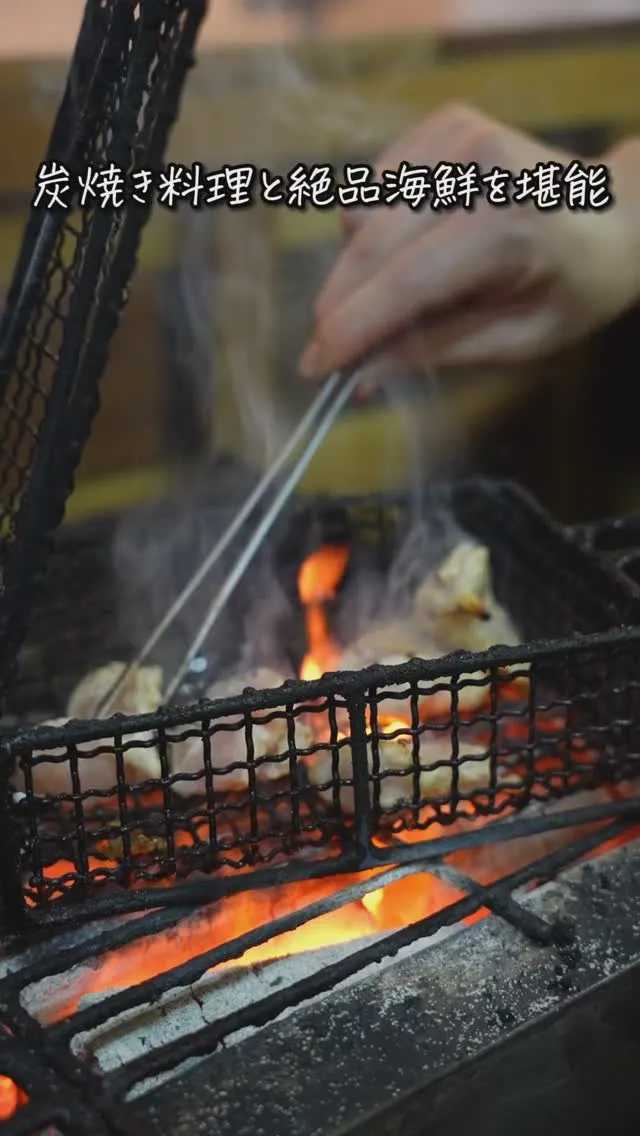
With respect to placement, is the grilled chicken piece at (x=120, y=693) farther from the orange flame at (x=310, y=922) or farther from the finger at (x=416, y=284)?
the finger at (x=416, y=284)

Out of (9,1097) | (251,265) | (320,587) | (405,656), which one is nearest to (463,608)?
(405,656)

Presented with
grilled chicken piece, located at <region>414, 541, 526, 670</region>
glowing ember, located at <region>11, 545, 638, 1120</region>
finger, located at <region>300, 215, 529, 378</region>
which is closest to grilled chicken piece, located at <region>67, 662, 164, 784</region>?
glowing ember, located at <region>11, 545, 638, 1120</region>

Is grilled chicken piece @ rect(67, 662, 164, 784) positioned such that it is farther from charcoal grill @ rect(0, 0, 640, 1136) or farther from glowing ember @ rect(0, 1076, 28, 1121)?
glowing ember @ rect(0, 1076, 28, 1121)

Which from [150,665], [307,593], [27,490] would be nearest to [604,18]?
[307,593]

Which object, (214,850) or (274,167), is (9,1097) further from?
(274,167)

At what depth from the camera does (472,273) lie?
3.81ft

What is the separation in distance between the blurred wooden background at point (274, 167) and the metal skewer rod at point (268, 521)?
48 centimetres

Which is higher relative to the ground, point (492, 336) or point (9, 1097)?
point (492, 336)

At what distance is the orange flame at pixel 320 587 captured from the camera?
122cm

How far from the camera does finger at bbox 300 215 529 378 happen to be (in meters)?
1.14

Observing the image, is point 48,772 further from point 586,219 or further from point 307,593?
point 586,219

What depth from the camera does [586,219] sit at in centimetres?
124

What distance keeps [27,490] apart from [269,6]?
49.0 inches

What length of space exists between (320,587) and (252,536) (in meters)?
0.13
